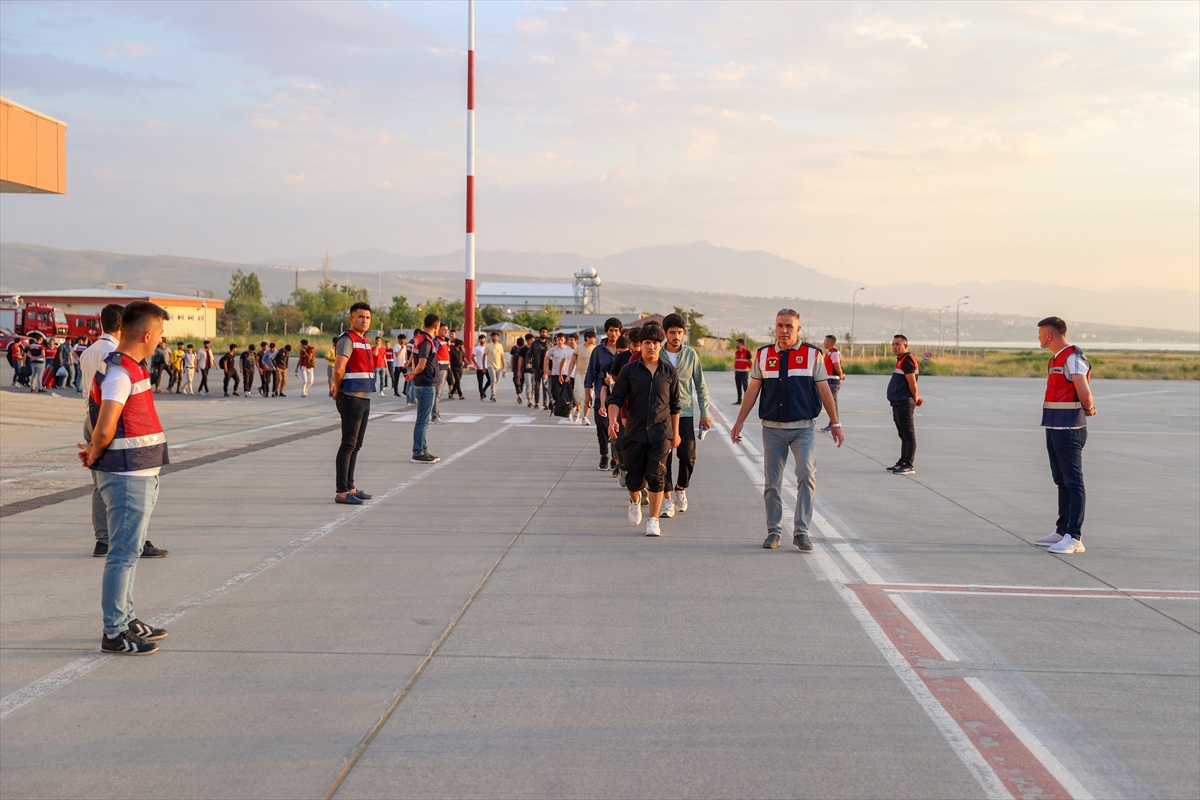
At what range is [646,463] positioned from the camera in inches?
350

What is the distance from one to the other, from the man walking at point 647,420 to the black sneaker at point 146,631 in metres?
4.37

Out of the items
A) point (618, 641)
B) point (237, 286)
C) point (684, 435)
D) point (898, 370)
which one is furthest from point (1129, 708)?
point (237, 286)

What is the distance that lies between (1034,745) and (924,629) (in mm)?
1736

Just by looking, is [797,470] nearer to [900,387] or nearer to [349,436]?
[349,436]

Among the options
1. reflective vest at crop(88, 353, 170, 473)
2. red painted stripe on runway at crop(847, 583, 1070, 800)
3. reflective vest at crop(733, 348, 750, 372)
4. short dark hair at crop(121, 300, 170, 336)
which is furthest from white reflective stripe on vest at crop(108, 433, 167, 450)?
reflective vest at crop(733, 348, 750, 372)

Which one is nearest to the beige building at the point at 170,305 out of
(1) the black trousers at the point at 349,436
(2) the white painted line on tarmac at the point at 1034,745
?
(1) the black trousers at the point at 349,436

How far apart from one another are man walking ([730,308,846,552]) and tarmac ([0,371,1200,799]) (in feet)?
1.04

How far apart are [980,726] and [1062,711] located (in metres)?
0.51

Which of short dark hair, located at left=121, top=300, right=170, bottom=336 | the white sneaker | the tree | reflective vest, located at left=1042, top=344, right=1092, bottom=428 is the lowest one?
the white sneaker

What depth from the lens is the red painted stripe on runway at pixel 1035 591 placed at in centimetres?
688

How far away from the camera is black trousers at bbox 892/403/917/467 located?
13.6 metres

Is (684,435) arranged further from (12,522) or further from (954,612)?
(12,522)

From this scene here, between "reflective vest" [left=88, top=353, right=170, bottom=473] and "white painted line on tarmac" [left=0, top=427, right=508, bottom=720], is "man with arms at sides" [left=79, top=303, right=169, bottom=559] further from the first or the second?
"reflective vest" [left=88, top=353, right=170, bottom=473]

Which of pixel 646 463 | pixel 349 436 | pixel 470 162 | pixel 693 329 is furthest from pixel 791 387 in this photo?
pixel 693 329
